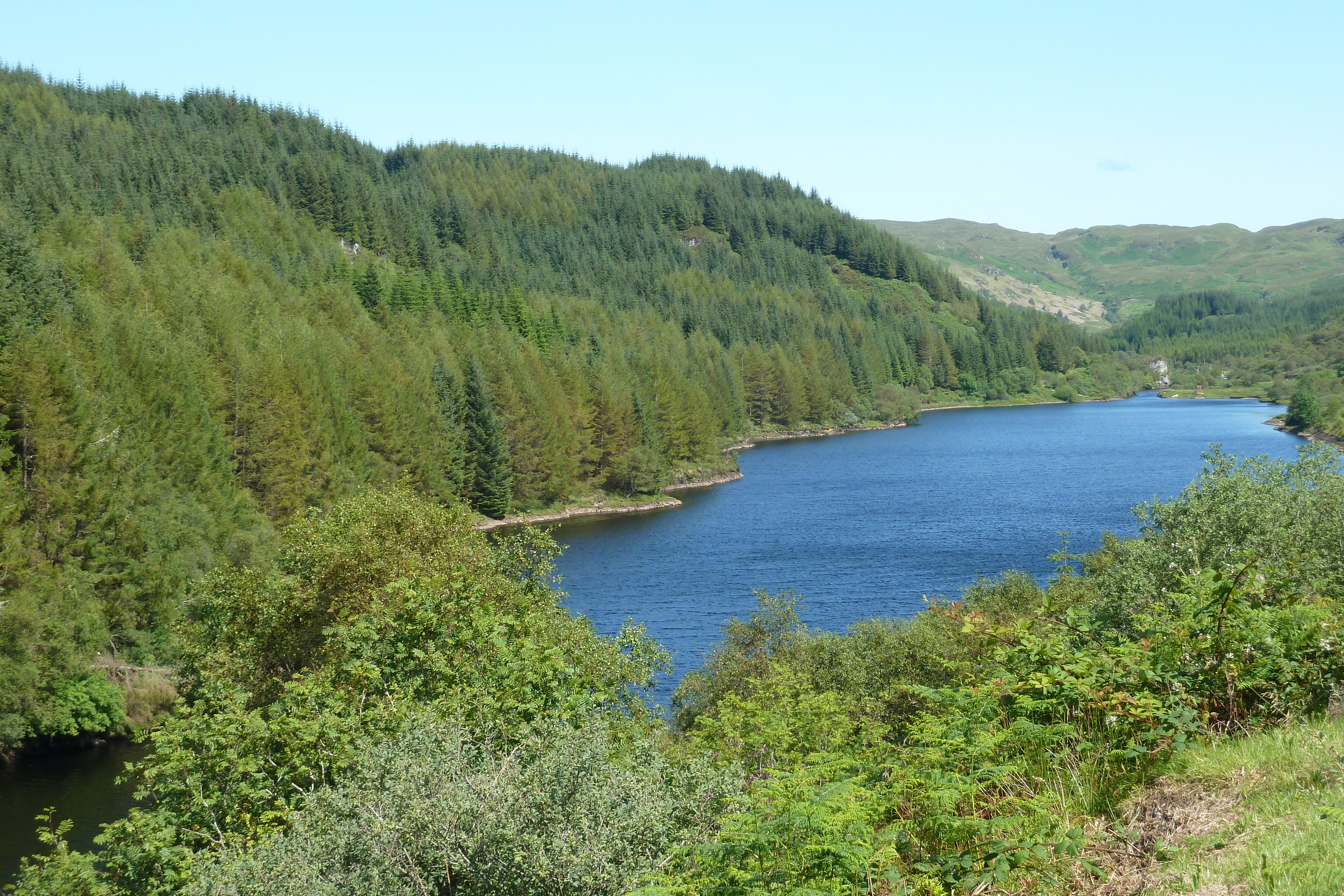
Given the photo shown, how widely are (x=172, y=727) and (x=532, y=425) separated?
8322 centimetres

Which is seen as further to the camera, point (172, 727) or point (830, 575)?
point (830, 575)

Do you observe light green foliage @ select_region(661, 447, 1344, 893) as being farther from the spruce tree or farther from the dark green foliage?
the dark green foliage

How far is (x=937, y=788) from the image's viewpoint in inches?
339

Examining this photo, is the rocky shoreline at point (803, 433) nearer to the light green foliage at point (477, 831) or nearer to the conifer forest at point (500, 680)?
the conifer forest at point (500, 680)

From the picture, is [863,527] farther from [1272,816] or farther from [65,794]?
[1272,816]

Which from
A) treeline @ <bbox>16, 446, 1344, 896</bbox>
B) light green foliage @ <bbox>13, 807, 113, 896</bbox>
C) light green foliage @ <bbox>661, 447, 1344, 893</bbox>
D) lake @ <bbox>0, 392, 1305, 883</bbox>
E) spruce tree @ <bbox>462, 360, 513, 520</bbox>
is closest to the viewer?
→ light green foliage @ <bbox>661, 447, 1344, 893</bbox>

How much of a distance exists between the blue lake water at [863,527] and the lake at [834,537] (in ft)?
0.83

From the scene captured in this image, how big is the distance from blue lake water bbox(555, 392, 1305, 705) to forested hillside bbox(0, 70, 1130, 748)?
1357cm

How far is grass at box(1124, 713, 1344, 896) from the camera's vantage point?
20.4ft

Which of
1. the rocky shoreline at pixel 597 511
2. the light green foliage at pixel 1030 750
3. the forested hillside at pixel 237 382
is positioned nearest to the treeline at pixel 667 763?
the light green foliage at pixel 1030 750

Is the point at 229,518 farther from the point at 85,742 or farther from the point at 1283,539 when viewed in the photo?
the point at 1283,539

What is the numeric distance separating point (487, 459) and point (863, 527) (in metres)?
38.3

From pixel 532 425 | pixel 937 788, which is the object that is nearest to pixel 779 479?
pixel 532 425

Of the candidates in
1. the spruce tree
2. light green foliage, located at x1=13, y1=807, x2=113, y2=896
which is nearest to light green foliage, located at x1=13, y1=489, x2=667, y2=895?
light green foliage, located at x1=13, y1=807, x2=113, y2=896
